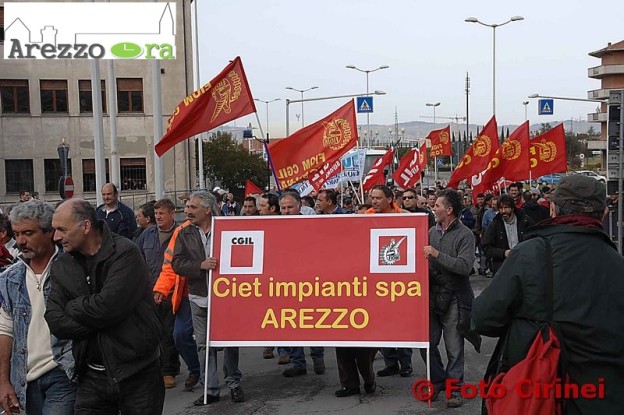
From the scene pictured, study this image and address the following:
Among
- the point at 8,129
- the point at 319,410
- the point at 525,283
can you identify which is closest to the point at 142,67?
the point at 8,129

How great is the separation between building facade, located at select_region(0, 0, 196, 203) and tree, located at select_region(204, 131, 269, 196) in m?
11.8

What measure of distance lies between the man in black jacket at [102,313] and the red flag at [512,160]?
14390mm

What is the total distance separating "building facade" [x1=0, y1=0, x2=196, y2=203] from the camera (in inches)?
1567

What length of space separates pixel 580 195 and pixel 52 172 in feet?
131

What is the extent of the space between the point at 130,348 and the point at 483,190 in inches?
577

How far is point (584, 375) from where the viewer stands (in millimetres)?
3428

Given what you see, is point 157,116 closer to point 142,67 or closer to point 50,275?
point 50,275

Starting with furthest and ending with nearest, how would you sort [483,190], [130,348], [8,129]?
[8,129] < [483,190] < [130,348]

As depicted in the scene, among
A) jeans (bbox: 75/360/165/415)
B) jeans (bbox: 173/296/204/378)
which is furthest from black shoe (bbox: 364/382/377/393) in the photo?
jeans (bbox: 75/360/165/415)

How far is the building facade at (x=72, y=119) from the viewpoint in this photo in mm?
39812

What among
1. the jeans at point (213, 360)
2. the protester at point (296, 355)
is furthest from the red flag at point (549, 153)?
the jeans at point (213, 360)

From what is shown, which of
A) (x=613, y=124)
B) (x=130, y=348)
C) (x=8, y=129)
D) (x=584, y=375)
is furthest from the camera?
(x=8, y=129)

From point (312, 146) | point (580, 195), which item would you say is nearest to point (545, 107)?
point (312, 146)

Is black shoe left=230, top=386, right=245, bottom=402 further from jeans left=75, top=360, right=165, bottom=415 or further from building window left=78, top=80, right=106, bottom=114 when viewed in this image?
building window left=78, top=80, right=106, bottom=114
